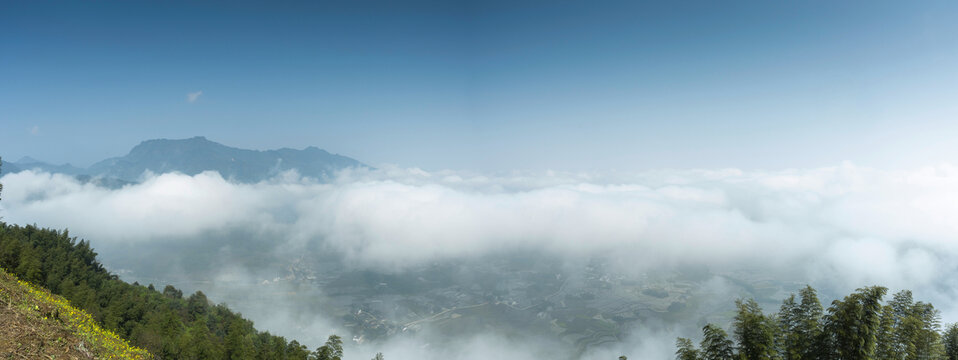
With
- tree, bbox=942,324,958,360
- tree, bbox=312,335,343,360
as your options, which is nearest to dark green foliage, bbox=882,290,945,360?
tree, bbox=942,324,958,360

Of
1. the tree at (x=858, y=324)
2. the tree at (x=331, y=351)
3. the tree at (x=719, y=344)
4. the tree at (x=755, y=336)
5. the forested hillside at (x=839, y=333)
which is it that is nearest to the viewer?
the tree at (x=858, y=324)

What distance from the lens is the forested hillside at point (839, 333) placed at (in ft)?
48.4

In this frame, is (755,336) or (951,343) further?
(951,343)

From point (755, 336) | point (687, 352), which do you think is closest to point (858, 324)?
point (755, 336)

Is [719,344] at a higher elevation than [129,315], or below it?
higher

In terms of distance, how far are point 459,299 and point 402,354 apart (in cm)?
5516

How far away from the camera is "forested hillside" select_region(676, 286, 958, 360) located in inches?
580

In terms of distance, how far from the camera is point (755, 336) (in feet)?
51.1

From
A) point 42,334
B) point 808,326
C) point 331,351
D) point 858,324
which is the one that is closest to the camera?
point 42,334

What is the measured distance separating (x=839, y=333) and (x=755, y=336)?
3.30 metres

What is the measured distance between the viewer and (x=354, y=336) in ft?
431

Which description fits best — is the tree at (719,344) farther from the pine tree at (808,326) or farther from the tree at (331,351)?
the tree at (331,351)

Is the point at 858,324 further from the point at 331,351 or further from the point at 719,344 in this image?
the point at 331,351

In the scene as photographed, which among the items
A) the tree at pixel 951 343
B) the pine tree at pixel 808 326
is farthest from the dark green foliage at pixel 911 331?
the tree at pixel 951 343
